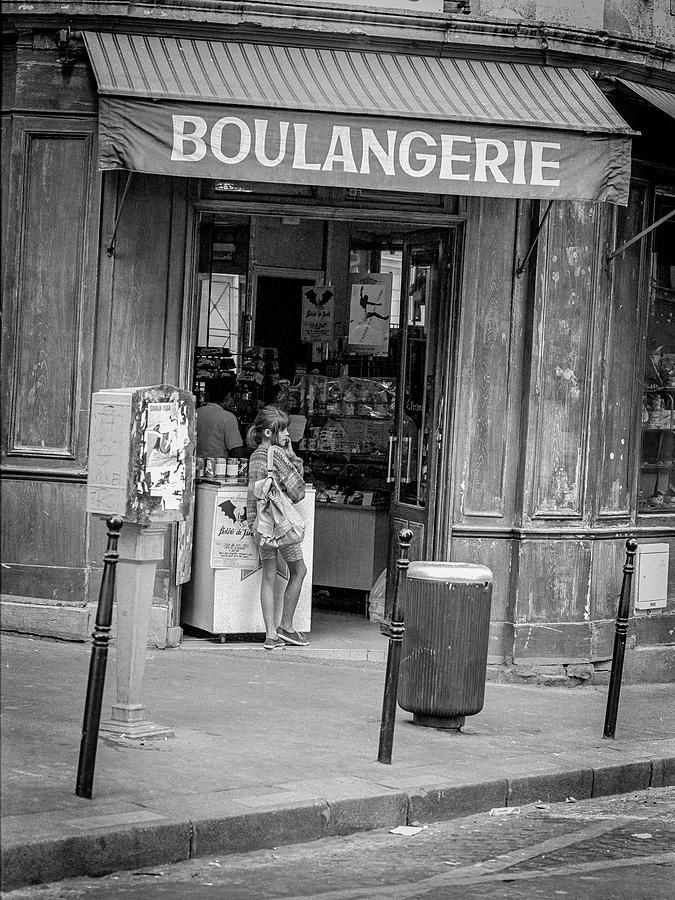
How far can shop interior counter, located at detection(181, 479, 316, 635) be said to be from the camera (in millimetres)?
10742

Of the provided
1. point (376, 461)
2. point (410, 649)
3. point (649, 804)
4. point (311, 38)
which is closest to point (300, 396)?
point (376, 461)

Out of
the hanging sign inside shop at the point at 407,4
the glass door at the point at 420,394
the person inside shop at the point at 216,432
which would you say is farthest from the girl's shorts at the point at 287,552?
the hanging sign inside shop at the point at 407,4

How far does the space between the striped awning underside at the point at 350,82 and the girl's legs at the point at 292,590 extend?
3449mm

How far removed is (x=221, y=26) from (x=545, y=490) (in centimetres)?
422

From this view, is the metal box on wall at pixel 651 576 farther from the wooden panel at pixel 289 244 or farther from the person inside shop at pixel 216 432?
the wooden panel at pixel 289 244

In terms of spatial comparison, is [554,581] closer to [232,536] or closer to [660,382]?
[660,382]

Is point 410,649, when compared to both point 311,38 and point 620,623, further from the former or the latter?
point 311,38

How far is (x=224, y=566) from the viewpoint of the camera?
10.7 metres

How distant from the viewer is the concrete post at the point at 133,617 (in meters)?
7.43

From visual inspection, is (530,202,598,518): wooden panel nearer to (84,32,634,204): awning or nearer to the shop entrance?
the shop entrance

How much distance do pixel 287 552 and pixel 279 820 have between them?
444cm

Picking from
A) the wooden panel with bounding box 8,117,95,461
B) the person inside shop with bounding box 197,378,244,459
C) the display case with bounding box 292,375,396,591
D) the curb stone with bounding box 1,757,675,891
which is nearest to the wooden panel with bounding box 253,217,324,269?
the display case with bounding box 292,375,396,591

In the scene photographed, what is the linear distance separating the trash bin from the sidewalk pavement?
0.24 metres

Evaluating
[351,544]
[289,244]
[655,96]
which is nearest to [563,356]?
[655,96]
